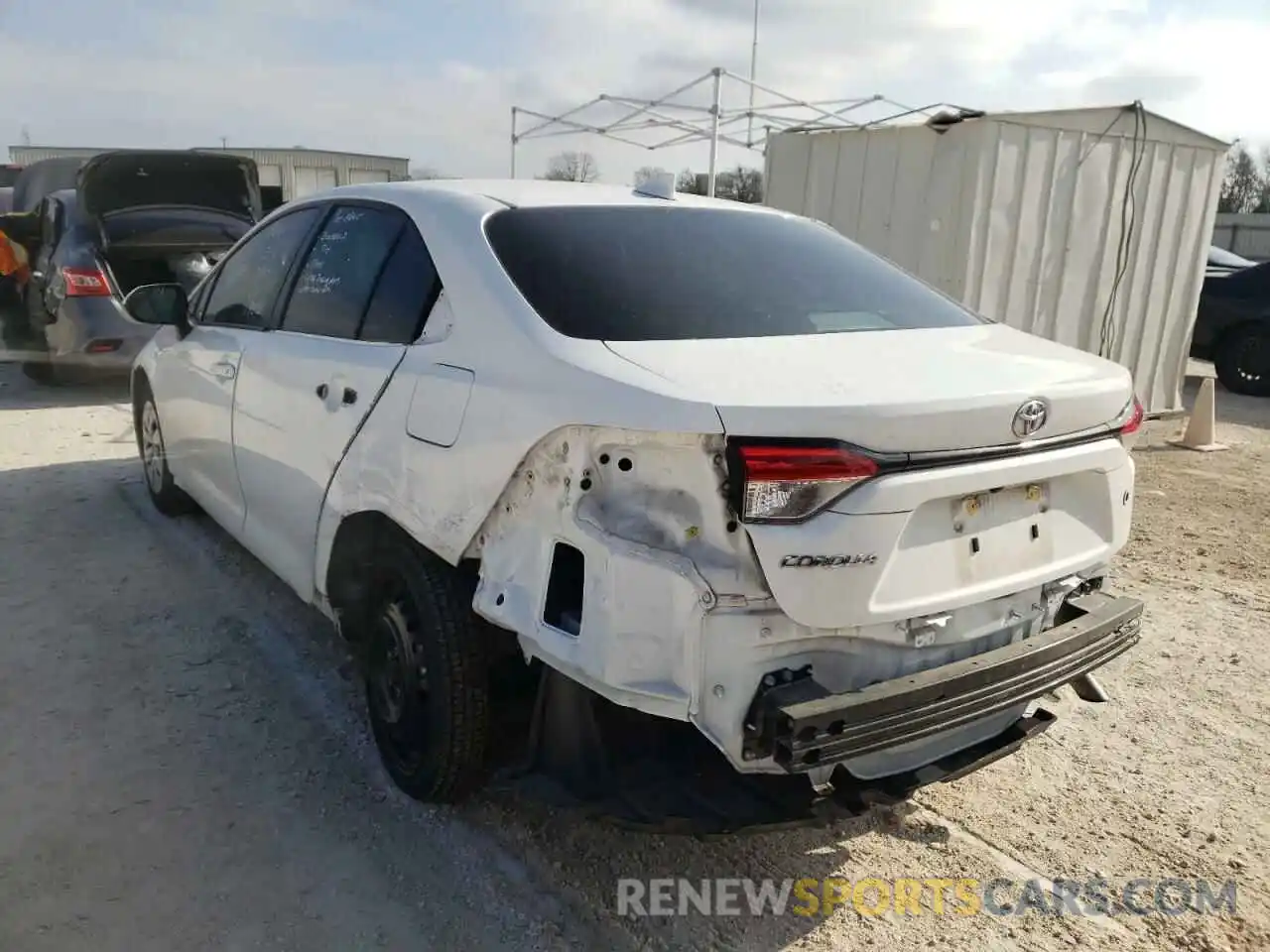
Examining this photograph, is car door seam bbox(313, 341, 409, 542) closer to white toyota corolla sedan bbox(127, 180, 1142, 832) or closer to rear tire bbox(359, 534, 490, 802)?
white toyota corolla sedan bbox(127, 180, 1142, 832)

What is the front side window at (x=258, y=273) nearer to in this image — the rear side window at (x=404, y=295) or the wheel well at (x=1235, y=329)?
the rear side window at (x=404, y=295)

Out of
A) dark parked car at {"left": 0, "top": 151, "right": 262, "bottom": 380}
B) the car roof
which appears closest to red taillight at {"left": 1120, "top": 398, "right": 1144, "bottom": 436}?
the car roof

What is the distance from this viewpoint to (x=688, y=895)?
2523mm

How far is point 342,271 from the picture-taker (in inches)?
128

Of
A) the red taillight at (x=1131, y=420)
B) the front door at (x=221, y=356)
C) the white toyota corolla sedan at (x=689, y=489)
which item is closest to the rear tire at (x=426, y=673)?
the white toyota corolla sedan at (x=689, y=489)

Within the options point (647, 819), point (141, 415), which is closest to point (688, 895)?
point (647, 819)

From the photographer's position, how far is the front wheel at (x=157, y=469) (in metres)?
5.04

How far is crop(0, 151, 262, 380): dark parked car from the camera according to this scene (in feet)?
25.8

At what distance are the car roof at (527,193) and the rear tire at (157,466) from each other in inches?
88.7

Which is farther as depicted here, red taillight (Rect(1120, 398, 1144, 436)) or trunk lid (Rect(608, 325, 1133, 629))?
red taillight (Rect(1120, 398, 1144, 436))

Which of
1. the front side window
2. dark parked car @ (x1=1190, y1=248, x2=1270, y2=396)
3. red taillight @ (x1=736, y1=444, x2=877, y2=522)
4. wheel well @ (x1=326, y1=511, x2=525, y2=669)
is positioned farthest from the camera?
dark parked car @ (x1=1190, y1=248, x2=1270, y2=396)

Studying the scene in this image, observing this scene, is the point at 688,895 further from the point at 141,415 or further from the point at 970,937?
the point at 141,415

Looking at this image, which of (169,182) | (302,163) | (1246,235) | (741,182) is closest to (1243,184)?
(1246,235)

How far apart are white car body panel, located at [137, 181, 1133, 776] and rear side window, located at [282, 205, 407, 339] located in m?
0.27
